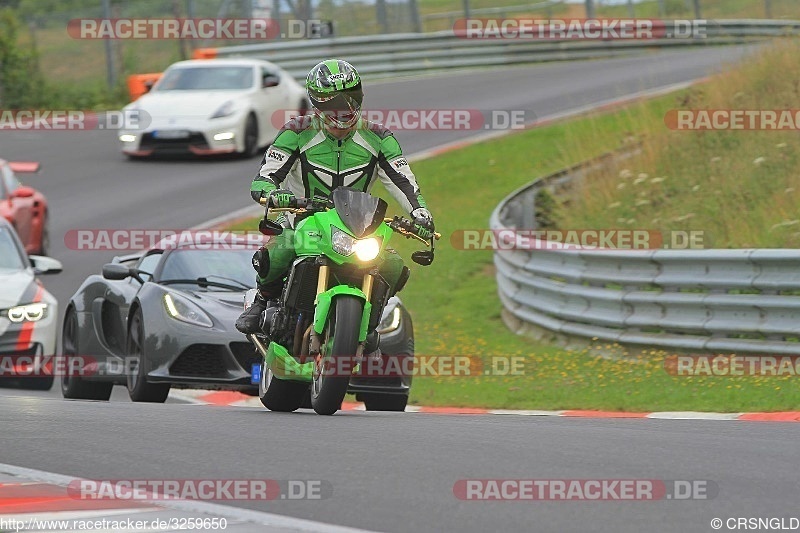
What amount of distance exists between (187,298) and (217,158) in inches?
566

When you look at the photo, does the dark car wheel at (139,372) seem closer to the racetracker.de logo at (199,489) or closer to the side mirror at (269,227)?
the side mirror at (269,227)

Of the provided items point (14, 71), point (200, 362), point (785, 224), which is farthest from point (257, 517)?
point (14, 71)

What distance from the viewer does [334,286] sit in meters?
8.64

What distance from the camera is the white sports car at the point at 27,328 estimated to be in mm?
12969

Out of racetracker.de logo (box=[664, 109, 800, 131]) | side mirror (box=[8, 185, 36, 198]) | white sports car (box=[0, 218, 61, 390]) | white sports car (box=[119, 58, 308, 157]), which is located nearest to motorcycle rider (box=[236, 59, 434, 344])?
white sports car (box=[0, 218, 61, 390])

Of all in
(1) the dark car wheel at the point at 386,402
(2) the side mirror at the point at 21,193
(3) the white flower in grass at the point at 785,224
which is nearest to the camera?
(1) the dark car wheel at the point at 386,402

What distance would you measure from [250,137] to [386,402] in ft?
45.9

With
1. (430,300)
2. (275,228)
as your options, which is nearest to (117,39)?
(430,300)

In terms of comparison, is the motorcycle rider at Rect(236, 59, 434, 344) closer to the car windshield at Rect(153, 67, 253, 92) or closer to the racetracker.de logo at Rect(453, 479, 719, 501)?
the racetracker.de logo at Rect(453, 479, 719, 501)

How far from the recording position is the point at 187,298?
11.3m

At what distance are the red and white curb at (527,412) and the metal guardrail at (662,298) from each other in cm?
139

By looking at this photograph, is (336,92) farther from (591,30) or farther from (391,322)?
(591,30)

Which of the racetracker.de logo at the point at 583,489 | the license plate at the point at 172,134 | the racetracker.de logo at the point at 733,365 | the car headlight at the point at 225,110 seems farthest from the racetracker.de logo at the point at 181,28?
the racetracker.de logo at the point at 583,489

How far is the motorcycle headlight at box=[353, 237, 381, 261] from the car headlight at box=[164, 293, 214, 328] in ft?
9.09
